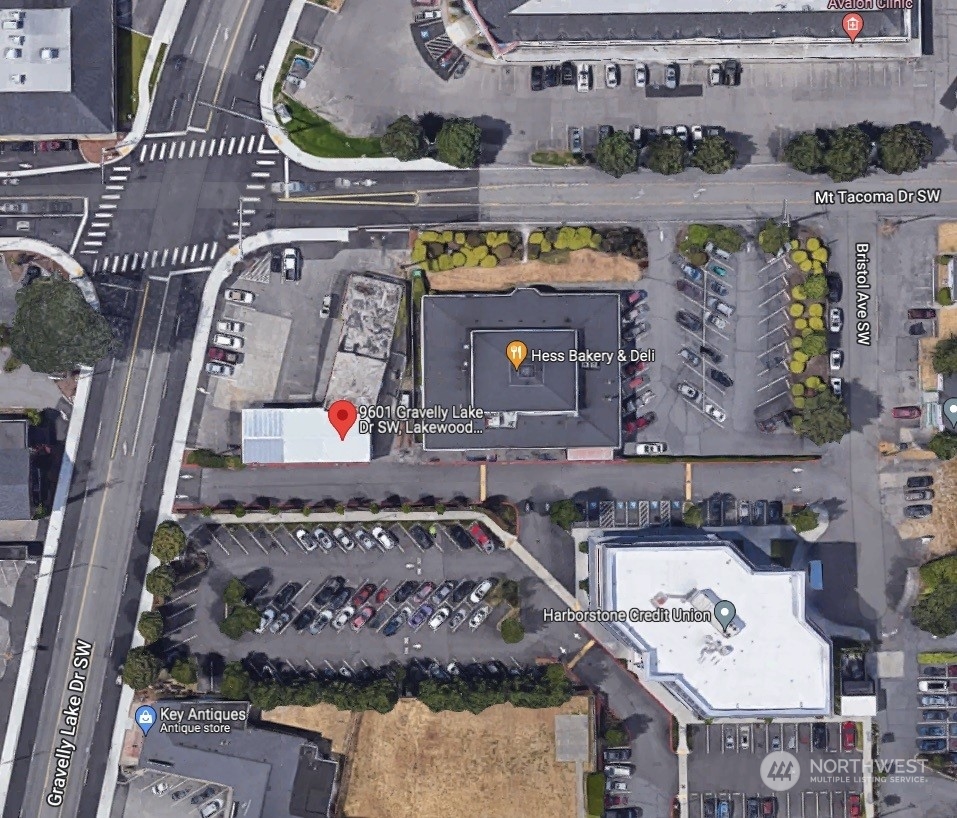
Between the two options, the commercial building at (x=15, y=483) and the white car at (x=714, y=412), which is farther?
the white car at (x=714, y=412)

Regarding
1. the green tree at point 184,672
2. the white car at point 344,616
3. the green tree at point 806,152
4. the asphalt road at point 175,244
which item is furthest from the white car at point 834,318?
the green tree at point 184,672

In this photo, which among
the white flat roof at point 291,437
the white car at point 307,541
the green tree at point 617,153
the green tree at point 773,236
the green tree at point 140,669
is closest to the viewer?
the green tree at point 617,153

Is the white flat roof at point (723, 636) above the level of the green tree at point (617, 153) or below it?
below

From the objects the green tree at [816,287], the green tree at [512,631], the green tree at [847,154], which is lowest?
the green tree at [512,631]

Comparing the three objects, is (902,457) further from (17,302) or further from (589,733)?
(17,302)

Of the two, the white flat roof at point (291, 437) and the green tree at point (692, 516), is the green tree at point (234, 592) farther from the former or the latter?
the green tree at point (692, 516)

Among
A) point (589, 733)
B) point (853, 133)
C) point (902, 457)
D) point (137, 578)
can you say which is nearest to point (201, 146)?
point (137, 578)

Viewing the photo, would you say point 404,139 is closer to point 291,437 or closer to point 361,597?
point 291,437

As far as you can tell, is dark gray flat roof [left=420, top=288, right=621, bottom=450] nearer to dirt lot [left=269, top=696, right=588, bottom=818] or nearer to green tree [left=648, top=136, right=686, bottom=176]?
green tree [left=648, top=136, right=686, bottom=176]
